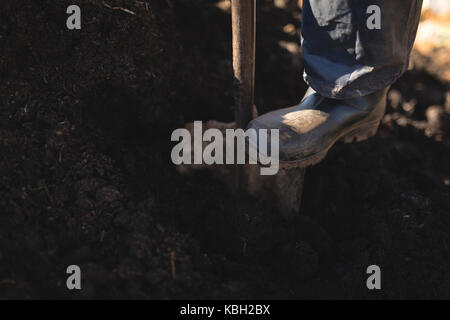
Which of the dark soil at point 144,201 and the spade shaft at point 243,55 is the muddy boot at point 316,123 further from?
the dark soil at point 144,201

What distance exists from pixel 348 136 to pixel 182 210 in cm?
64

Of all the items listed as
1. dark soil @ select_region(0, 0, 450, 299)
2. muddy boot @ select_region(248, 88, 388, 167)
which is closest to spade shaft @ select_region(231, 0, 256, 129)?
muddy boot @ select_region(248, 88, 388, 167)

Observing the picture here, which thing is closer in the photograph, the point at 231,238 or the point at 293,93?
the point at 231,238

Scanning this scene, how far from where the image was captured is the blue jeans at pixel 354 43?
4.42ft

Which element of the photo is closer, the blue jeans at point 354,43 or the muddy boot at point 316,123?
the blue jeans at point 354,43

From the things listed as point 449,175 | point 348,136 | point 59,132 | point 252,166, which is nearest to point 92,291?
point 59,132

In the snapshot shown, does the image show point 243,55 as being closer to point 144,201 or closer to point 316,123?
point 316,123

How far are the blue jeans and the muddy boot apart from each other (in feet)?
0.20

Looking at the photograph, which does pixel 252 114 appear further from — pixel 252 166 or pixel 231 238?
pixel 231 238

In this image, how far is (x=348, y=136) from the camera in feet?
5.43

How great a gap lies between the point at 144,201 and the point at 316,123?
2.01 ft

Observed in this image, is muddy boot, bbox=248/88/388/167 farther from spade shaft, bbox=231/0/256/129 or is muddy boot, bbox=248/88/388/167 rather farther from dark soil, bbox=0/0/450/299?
dark soil, bbox=0/0/450/299

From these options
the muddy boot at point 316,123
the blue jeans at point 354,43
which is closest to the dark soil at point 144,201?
the muddy boot at point 316,123

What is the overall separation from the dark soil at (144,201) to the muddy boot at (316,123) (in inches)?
10.0
